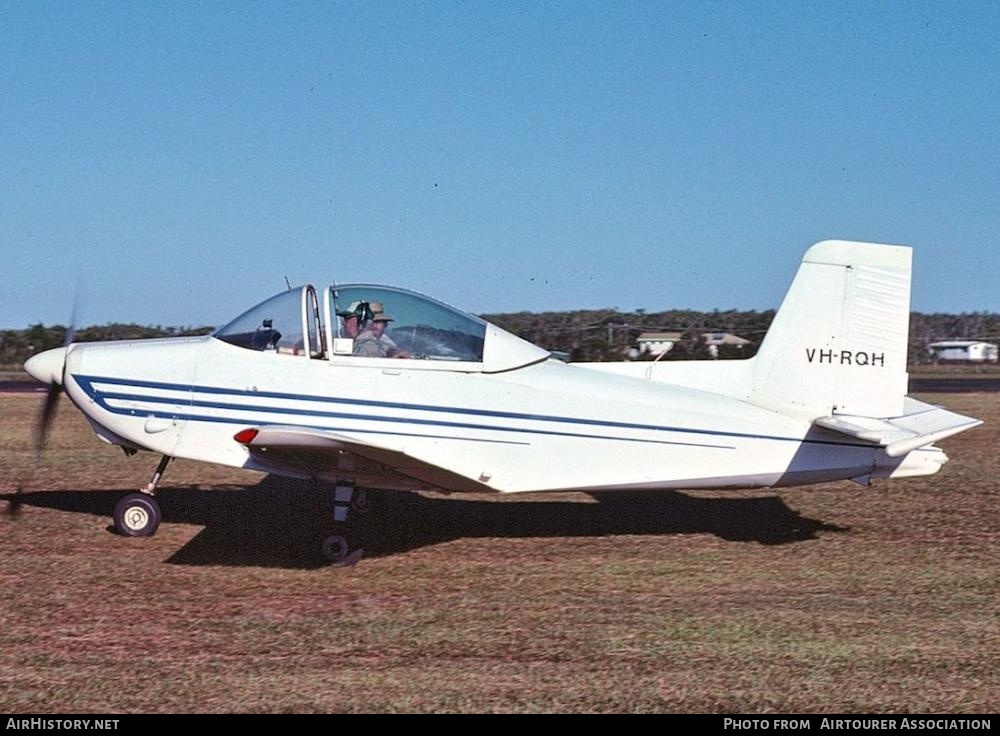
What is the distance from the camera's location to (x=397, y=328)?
A: 7.76 meters

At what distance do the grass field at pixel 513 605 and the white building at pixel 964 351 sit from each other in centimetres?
→ 3969

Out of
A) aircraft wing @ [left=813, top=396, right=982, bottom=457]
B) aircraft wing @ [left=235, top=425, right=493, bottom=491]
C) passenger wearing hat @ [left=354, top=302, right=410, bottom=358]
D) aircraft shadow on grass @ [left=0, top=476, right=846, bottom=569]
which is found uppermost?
passenger wearing hat @ [left=354, top=302, right=410, bottom=358]

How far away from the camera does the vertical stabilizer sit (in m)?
7.78

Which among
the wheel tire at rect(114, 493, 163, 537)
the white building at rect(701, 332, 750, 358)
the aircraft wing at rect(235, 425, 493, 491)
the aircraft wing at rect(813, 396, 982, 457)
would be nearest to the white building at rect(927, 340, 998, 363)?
the white building at rect(701, 332, 750, 358)

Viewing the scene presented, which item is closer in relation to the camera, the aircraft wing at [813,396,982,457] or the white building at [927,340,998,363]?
the aircraft wing at [813,396,982,457]

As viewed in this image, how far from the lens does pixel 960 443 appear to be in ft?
47.0

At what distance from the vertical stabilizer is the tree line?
7.01m

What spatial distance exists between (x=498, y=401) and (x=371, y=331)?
105 centimetres

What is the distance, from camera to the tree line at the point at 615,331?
23391mm

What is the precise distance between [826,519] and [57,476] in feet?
→ 24.9

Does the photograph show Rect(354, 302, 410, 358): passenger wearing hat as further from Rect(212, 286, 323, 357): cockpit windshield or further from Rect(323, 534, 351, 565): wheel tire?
Rect(323, 534, 351, 565): wheel tire

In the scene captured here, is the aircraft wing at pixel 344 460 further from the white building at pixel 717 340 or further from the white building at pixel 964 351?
the white building at pixel 964 351

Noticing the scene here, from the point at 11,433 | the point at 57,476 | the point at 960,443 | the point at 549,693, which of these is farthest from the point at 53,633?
the point at 960,443
